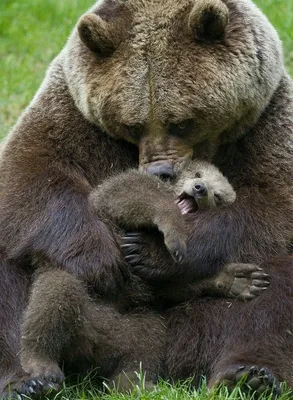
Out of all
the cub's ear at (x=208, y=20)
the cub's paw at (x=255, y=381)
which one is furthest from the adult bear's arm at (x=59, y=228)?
the cub's ear at (x=208, y=20)

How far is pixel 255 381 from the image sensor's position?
7078 millimetres

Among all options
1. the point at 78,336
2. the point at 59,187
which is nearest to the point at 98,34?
the point at 59,187

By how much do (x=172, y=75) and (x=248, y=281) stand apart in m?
1.54

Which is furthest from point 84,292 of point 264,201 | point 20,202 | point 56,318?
point 264,201

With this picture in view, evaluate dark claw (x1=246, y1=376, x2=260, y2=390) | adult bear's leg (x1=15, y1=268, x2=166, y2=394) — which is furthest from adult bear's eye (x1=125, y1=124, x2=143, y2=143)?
dark claw (x1=246, y1=376, x2=260, y2=390)

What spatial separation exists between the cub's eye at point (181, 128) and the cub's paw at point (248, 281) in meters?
1.03

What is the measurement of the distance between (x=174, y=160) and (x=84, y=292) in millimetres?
1254

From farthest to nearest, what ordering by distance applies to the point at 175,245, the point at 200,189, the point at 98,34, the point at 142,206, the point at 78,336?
1. the point at 98,34
2. the point at 200,189
3. the point at 142,206
4. the point at 175,245
5. the point at 78,336

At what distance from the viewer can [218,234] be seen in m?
8.02

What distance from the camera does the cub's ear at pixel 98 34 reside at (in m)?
8.13

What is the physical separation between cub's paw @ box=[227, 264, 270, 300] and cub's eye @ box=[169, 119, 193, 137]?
1.03m

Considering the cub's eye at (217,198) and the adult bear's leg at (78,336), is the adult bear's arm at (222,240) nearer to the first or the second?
the cub's eye at (217,198)

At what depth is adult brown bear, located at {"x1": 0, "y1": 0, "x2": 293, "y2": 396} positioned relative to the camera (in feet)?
25.7

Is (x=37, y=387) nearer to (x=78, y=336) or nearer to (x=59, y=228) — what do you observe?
(x=78, y=336)
